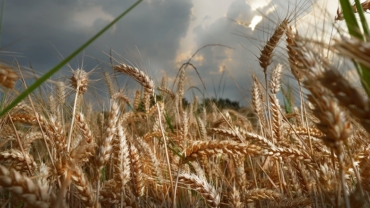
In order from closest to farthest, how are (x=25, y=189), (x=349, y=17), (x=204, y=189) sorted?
(x=25, y=189) < (x=349, y=17) < (x=204, y=189)

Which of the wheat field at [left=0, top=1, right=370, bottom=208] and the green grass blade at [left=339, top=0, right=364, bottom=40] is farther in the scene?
the green grass blade at [left=339, top=0, right=364, bottom=40]

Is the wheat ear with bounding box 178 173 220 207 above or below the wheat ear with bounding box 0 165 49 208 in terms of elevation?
above

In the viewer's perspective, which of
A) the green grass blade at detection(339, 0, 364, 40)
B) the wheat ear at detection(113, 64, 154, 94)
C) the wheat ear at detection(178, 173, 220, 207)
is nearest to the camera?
the green grass blade at detection(339, 0, 364, 40)

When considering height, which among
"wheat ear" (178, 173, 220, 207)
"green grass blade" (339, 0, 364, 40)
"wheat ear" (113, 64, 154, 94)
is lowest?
"wheat ear" (178, 173, 220, 207)

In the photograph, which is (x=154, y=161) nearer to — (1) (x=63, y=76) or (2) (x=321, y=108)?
(1) (x=63, y=76)

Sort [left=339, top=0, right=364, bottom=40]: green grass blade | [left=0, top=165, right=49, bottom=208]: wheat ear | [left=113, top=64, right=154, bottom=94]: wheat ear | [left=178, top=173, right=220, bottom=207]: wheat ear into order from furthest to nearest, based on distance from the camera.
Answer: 1. [left=113, top=64, right=154, bottom=94]: wheat ear
2. [left=178, top=173, right=220, bottom=207]: wheat ear
3. [left=339, top=0, right=364, bottom=40]: green grass blade
4. [left=0, top=165, right=49, bottom=208]: wheat ear

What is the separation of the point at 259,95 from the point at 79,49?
2509 millimetres

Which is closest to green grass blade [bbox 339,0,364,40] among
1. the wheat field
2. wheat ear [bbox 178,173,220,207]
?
the wheat field

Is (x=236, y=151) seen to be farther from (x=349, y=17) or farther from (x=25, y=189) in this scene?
(x=25, y=189)

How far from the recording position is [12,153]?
2098mm

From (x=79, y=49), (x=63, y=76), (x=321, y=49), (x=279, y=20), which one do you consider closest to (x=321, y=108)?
(x=321, y=49)

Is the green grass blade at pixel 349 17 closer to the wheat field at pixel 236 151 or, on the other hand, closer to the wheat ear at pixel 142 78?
the wheat field at pixel 236 151

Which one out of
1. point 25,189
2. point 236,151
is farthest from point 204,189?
point 25,189

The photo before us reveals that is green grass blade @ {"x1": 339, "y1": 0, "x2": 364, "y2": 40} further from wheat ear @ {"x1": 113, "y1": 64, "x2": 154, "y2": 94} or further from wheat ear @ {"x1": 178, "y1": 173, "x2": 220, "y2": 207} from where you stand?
wheat ear @ {"x1": 113, "y1": 64, "x2": 154, "y2": 94}
